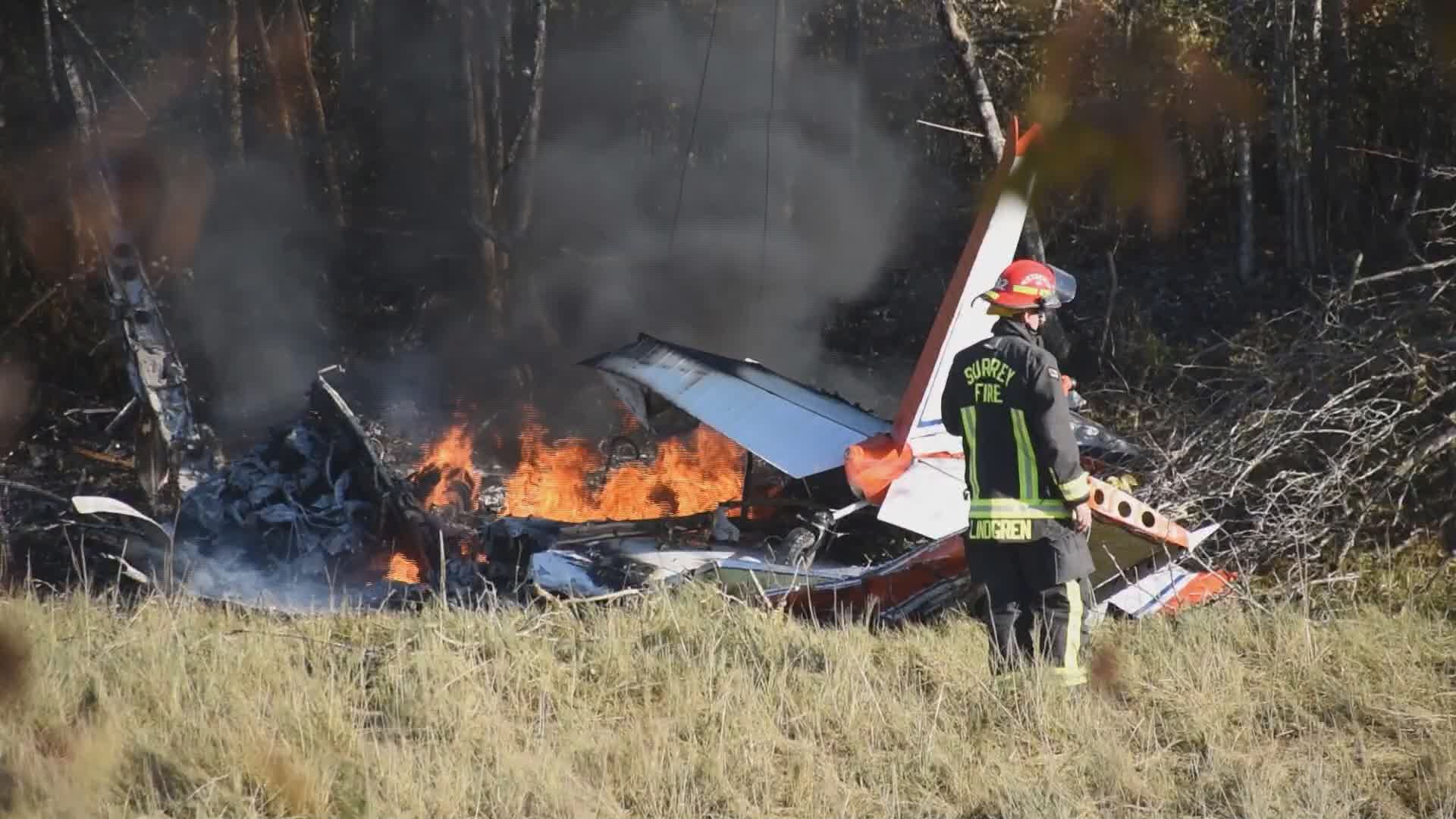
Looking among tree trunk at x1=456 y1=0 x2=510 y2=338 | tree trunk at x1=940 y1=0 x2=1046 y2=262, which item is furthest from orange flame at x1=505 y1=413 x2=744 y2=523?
tree trunk at x1=456 y1=0 x2=510 y2=338

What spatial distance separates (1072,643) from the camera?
5.06m

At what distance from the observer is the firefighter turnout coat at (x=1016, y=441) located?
16.5ft

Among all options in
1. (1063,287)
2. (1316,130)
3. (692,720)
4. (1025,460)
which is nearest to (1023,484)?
(1025,460)

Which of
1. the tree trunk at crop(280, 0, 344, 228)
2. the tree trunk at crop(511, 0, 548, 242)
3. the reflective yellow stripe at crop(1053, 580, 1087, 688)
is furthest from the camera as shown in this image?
the tree trunk at crop(280, 0, 344, 228)

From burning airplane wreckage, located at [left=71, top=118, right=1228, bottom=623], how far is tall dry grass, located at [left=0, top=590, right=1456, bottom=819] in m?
0.58

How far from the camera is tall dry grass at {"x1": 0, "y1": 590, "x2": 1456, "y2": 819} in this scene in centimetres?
408

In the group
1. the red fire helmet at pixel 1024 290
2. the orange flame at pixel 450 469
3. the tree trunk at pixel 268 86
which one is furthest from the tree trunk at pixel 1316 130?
the tree trunk at pixel 268 86

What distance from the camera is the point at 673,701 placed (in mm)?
4855

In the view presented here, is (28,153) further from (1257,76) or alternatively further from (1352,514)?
(1352,514)

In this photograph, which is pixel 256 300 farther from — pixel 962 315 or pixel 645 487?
pixel 962 315

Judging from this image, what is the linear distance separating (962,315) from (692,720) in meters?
2.95

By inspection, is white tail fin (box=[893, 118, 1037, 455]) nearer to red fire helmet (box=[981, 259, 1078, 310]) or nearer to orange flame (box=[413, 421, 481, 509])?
red fire helmet (box=[981, 259, 1078, 310])

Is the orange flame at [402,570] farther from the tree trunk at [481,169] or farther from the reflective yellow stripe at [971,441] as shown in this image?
the tree trunk at [481,169]

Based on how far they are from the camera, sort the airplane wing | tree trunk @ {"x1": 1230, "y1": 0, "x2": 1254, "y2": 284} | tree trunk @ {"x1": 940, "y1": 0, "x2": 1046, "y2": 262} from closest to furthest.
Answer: the airplane wing
tree trunk @ {"x1": 940, "y1": 0, "x2": 1046, "y2": 262}
tree trunk @ {"x1": 1230, "y1": 0, "x2": 1254, "y2": 284}
